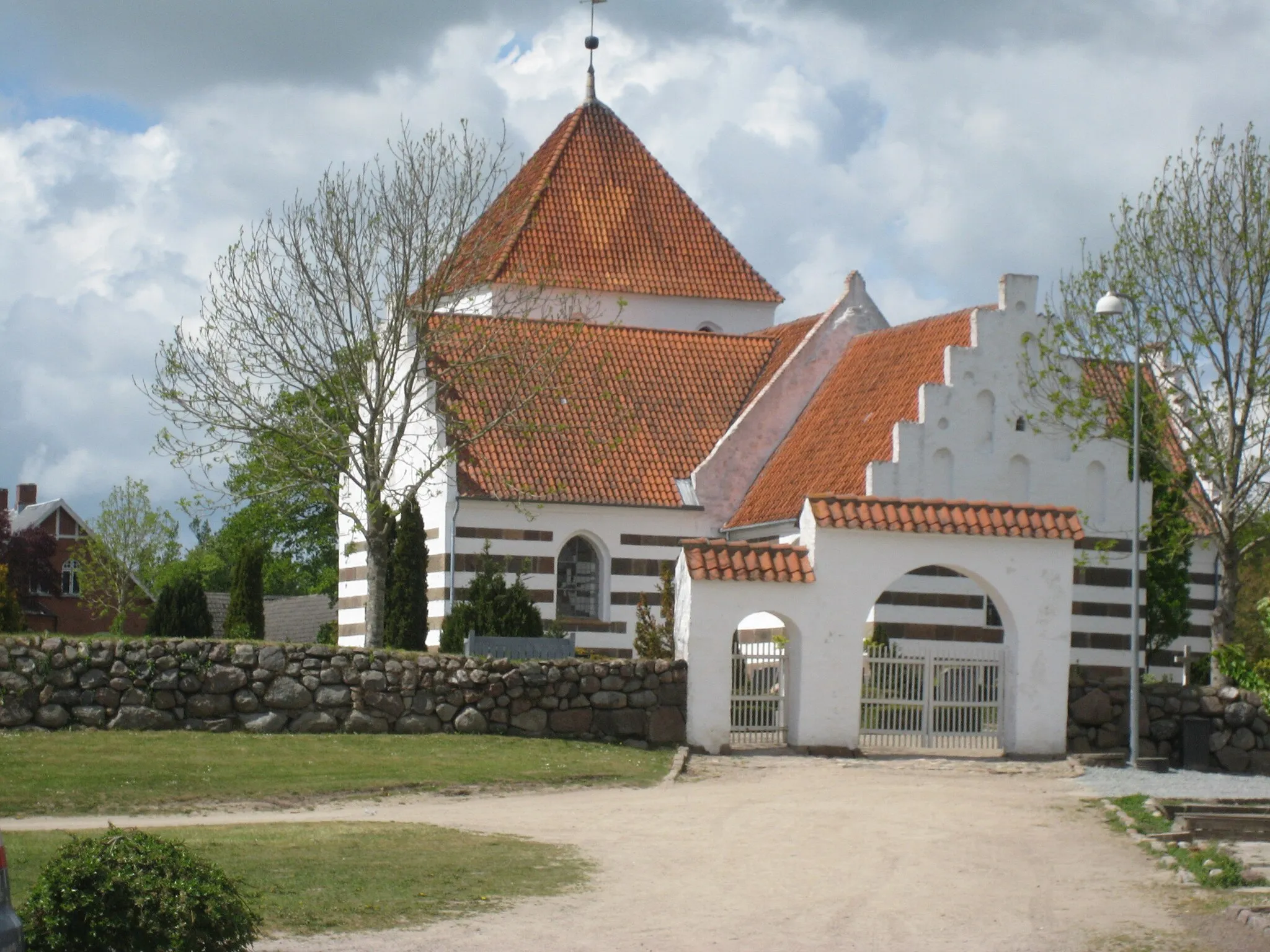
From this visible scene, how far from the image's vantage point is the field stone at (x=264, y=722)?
75.8ft

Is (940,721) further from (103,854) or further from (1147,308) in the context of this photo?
(103,854)

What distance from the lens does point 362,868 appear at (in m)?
13.4

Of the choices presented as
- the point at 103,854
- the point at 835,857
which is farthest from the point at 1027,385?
the point at 103,854

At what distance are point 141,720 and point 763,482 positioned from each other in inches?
622

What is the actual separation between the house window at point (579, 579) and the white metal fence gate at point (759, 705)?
385 inches

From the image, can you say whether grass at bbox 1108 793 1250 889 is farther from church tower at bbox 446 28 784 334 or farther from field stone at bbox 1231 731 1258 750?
church tower at bbox 446 28 784 334

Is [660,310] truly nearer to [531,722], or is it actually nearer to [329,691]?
[531,722]

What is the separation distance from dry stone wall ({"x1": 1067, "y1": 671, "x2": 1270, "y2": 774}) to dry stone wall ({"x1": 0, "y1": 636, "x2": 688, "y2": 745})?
235 inches

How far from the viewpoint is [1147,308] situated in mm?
29688

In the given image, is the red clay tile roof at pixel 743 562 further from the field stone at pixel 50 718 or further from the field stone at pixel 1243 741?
the field stone at pixel 50 718

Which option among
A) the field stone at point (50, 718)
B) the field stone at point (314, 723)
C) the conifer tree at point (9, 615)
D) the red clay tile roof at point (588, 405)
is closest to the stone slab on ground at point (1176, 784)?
the field stone at point (314, 723)

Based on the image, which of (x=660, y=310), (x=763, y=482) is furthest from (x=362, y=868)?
(x=660, y=310)

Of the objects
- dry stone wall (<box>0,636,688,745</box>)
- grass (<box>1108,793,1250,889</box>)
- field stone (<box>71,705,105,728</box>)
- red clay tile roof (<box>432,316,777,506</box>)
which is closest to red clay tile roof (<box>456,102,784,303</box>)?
red clay tile roof (<box>432,316,777,506</box>)

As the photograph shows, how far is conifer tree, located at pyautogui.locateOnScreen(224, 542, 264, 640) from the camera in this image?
3700 centimetres
